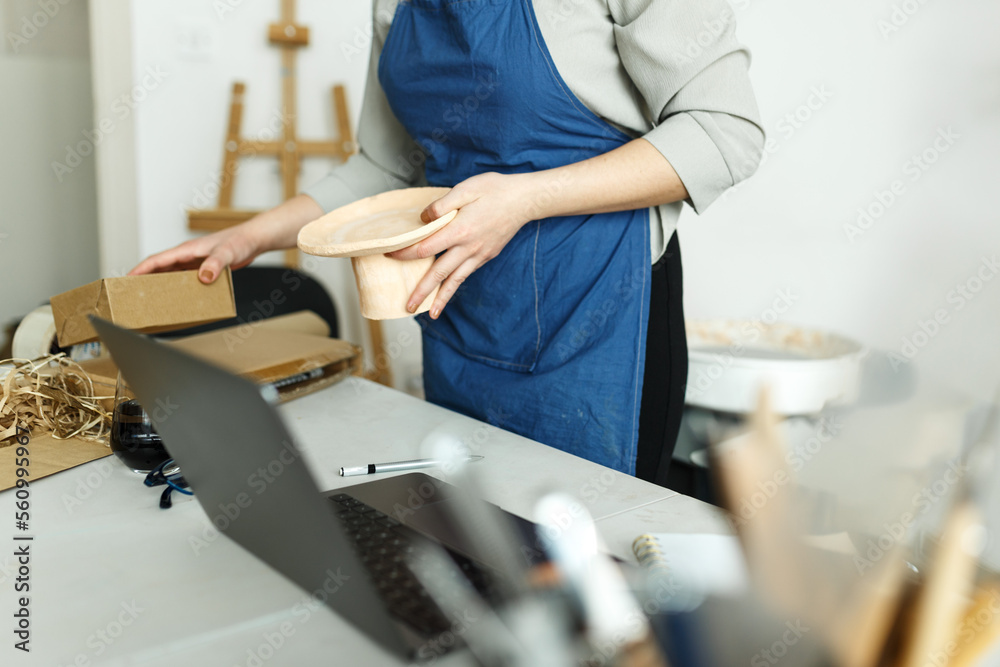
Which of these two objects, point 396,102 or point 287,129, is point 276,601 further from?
point 287,129

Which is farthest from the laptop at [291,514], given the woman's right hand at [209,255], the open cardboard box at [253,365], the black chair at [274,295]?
the black chair at [274,295]

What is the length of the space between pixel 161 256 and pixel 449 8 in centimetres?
53

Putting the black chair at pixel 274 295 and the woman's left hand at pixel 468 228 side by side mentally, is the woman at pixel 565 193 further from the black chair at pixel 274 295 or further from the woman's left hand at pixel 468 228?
the black chair at pixel 274 295

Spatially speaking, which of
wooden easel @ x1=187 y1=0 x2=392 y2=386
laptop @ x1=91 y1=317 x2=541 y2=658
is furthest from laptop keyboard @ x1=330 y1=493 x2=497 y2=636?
wooden easel @ x1=187 y1=0 x2=392 y2=386

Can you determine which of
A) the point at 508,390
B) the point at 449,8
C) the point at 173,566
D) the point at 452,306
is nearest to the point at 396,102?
the point at 449,8

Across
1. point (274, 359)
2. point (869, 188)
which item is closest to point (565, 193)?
point (274, 359)

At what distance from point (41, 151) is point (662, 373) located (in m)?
2.17

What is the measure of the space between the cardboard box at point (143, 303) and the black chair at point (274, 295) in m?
0.95

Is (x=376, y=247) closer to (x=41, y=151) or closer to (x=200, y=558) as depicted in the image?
(x=200, y=558)

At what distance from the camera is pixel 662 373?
42.8 inches

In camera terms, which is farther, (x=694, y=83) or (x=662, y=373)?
(x=662, y=373)

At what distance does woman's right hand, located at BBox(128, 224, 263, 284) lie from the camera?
103 centimetres

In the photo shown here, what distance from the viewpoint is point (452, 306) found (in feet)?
3.76

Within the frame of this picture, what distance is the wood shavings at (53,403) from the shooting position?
34.9 inches
